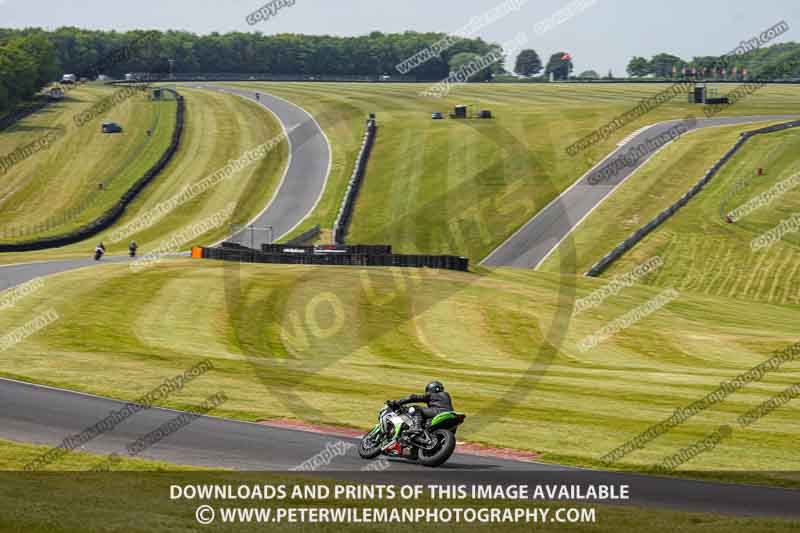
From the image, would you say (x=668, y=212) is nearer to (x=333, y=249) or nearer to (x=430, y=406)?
(x=333, y=249)

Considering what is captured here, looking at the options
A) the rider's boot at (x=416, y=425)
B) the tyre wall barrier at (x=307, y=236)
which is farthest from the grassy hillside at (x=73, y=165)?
the rider's boot at (x=416, y=425)

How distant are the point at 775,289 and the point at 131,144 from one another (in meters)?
80.9

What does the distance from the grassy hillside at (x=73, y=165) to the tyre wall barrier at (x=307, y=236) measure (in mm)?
20300

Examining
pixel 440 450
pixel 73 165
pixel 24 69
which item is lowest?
pixel 73 165

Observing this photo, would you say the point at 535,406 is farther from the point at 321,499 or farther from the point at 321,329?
the point at 321,329

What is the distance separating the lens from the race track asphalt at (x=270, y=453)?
20.4 metres

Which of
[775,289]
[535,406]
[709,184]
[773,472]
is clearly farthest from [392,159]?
[773,472]

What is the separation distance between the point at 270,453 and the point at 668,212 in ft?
234

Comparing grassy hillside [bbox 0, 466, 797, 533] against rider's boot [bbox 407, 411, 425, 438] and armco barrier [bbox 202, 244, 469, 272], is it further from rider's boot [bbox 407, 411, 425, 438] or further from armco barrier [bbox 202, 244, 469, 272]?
armco barrier [bbox 202, 244, 469, 272]

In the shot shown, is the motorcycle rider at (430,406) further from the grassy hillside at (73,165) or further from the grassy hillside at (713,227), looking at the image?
the grassy hillside at (73,165)

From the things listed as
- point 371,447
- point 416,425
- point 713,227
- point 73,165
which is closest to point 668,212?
point 713,227

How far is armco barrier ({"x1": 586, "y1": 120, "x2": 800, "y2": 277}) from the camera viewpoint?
79.8 metres

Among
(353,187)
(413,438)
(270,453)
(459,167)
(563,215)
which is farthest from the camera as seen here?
(459,167)

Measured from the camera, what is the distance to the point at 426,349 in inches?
1845
